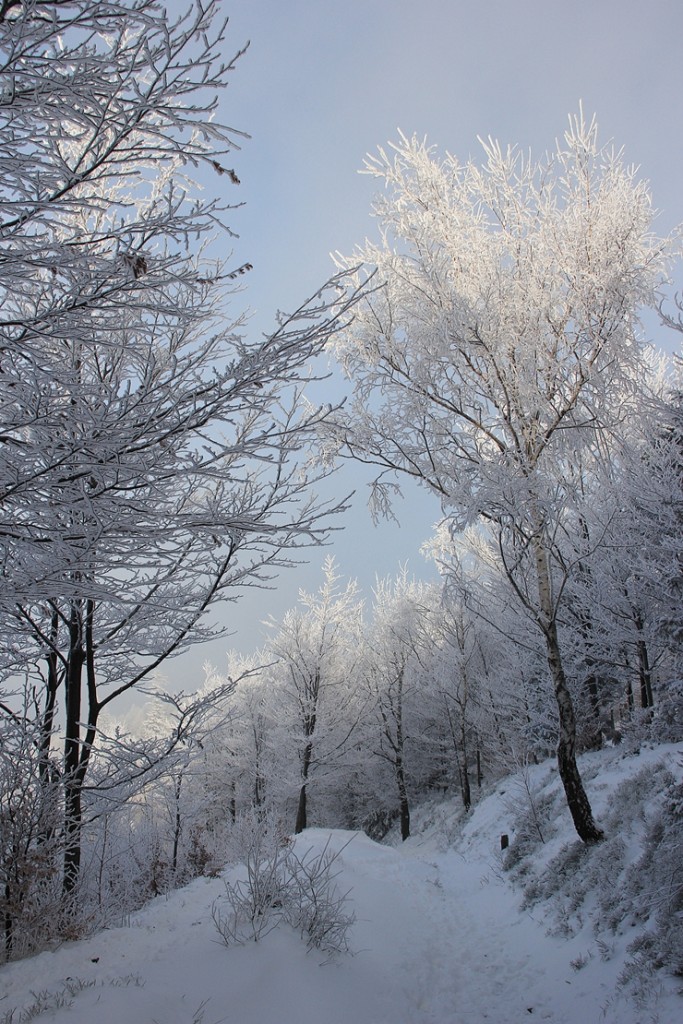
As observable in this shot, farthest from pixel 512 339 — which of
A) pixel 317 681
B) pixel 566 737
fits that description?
pixel 317 681

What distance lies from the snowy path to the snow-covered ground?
1 cm

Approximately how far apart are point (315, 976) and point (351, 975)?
0.48m

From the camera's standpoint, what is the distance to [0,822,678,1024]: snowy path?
3547 mm

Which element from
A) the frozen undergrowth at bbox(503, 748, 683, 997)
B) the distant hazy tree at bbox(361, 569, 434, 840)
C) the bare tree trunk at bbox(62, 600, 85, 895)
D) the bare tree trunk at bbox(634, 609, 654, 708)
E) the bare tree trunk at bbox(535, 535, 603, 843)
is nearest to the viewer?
the frozen undergrowth at bbox(503, 748, 683, 997)

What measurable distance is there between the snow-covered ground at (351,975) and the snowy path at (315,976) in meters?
0.01

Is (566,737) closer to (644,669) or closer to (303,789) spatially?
(644,669)

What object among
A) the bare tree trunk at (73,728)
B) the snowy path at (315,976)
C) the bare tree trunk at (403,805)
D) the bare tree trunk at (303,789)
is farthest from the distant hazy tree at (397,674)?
the bare tree trunk at (73,728)

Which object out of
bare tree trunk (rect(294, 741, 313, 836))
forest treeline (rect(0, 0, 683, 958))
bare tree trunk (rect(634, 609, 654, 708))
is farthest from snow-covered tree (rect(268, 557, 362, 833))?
bare tree trunk (rect(634, 609, 654, 708))

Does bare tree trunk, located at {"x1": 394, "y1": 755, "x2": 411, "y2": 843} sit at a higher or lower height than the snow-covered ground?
lower

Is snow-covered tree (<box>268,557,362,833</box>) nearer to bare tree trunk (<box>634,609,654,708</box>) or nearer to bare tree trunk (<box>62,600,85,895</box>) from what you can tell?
bare tree trunk (<box>634,609,654,708</box>)

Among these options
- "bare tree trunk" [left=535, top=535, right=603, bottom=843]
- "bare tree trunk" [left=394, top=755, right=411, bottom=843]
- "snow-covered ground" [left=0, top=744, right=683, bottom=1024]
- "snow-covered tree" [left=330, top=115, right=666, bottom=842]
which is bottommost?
"bare tree trunk" [left=394, top=755, right=411, bottom=843]

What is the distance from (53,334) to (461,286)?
614 cm

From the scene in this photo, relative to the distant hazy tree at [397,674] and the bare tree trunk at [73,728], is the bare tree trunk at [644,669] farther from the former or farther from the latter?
the bare tree trunk at [73,728]

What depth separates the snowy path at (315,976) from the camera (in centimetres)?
355
